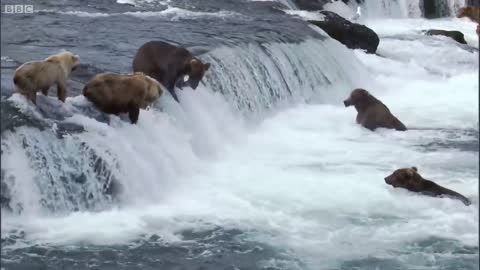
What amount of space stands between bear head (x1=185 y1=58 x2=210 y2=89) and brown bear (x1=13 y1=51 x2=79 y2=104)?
2265 mm

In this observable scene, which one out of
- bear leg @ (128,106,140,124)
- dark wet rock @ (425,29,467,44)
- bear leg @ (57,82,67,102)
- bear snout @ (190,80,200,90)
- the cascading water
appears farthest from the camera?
the cascading water

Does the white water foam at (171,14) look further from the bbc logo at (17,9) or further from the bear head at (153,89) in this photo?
the bear head at (153,89)

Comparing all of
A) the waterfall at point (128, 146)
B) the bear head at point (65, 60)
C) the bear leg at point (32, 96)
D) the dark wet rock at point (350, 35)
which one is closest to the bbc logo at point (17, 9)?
the waterfall at point (128, 146)

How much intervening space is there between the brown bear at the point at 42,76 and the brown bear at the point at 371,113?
5.11 meters

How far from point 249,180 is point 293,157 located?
4.30 feet

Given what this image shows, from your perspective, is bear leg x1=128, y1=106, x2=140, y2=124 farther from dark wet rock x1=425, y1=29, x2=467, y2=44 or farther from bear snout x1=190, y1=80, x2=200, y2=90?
dark wet rock x1=425, y1=29, x2=467, y2=44

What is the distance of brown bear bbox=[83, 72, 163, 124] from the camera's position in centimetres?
788

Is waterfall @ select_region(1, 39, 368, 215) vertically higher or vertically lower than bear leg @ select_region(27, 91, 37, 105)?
lower

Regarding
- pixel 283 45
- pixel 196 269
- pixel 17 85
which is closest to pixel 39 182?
pixel 17 85

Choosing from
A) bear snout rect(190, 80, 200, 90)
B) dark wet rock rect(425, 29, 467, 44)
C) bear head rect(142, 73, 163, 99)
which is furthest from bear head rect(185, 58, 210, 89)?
dark wet rock rect(425, 29, 467, 44)

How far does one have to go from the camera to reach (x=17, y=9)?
14383mm

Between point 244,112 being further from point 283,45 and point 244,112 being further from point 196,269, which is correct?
point 196,269

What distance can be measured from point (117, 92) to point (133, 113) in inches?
11.3

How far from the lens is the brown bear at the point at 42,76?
7348mm
